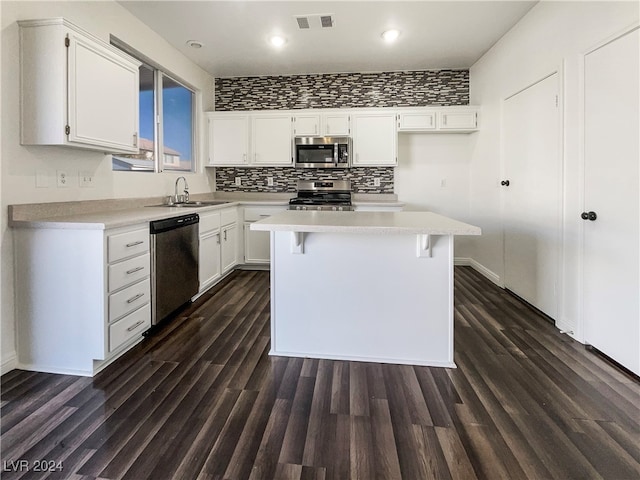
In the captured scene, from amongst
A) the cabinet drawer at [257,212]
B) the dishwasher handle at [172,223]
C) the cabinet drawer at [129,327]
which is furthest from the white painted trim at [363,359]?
the cabinet drawer at [257,212]

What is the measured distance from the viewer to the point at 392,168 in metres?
4.99

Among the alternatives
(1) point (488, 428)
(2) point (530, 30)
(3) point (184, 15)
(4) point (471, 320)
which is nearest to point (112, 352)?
(1) point (488, 428)

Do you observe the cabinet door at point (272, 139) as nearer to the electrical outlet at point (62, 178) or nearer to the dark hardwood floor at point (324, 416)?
the electrical outlet at point (62, 178)

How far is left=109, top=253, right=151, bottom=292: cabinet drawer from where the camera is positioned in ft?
7.23

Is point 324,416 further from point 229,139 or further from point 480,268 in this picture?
point 229,139

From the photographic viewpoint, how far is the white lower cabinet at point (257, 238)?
4703mm

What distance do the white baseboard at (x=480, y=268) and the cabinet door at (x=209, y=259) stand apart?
2.70 meters

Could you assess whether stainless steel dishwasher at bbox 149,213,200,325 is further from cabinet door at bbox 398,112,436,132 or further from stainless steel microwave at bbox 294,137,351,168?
cabinet door at bbox 398,112,436,132

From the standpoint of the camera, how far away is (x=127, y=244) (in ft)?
7.64

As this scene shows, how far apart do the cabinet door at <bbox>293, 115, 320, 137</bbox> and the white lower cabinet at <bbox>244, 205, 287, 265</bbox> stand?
39.6 inches

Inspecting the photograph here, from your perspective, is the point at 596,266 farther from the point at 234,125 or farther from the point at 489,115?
the point at 234,125

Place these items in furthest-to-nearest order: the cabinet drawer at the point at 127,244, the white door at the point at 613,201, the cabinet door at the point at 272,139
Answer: the cabinet door at the point at 272,139
the cabinet drawer at the point at 127,244
the white door at the point at 613,201

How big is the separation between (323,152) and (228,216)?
57.7 inches

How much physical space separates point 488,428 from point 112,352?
2109 millimetres
